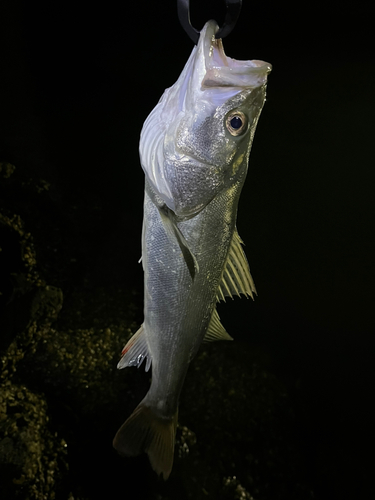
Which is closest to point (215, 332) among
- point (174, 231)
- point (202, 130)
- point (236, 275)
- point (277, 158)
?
point (236, 275)

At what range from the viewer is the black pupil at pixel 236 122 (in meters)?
0.77

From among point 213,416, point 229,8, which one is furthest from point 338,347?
point 229,8

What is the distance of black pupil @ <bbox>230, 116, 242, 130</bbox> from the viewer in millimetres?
769

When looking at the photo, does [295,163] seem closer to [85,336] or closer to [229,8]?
[229,8]

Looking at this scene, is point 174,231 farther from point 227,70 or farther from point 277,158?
point 277,158

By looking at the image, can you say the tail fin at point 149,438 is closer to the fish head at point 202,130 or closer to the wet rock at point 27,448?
the fish head at point 202,130

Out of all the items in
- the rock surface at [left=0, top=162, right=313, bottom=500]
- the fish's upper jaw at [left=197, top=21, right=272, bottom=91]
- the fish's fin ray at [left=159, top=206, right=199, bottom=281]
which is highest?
the fish's upper jaw at [left=197, top=21, right=272, bottom=91]

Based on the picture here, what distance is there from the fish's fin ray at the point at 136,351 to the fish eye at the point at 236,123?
0.66m

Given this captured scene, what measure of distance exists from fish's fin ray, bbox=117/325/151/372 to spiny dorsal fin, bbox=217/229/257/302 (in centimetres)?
29

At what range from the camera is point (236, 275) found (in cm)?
95

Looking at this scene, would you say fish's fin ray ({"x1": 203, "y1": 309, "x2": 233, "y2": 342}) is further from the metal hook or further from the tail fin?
the metal hook

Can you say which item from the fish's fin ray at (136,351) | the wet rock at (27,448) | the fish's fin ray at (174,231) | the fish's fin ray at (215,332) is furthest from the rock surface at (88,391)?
the fish's fin ray at (174,231)

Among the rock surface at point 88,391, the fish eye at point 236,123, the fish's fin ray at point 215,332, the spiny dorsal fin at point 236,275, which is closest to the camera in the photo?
the fish eye at point 236,123

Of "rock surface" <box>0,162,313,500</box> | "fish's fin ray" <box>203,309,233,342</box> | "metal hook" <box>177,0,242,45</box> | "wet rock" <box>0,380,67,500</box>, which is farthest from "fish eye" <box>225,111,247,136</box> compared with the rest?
"wet rock" <box>0,380,67,500</box>
